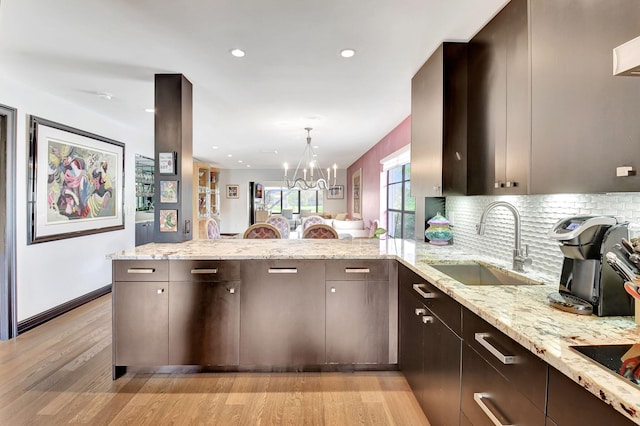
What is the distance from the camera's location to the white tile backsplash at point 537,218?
4.78 ft

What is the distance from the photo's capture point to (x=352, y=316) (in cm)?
246

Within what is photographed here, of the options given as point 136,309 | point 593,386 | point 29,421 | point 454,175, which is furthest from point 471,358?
point 29,421

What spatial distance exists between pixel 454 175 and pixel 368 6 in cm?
119

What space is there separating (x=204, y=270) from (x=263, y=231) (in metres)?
1.55

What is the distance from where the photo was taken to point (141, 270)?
2.38 metres

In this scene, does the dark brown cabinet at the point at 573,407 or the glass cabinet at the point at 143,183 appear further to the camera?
the glass cabinet at the point at 143,183

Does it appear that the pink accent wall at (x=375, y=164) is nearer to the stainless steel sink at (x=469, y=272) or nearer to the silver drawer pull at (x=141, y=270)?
the stainless steel sink at (x=469, y=272)

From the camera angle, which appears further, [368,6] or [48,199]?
[48,199]

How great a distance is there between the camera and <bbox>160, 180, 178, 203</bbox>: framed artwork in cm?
301

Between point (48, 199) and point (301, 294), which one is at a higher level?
point (48, 199)

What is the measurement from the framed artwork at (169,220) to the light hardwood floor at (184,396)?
1129mm

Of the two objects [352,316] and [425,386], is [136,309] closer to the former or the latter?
[352,316]

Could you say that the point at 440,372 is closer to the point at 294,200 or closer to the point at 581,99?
the point at 581,99

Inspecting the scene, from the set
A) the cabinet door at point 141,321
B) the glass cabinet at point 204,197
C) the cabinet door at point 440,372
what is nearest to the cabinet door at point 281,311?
the cabinet door at point 141,321
